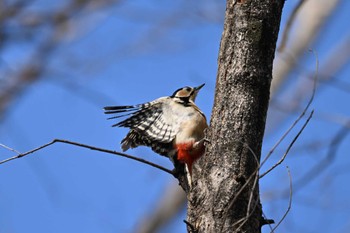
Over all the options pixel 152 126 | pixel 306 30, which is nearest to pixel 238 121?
pixel 152 126

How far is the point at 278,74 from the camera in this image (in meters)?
7.12

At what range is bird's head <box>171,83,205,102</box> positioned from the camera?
13.8 ft

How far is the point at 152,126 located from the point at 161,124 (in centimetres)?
8

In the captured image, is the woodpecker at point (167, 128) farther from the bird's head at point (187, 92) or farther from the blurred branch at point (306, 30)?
the blurred branch at point (306, 30)

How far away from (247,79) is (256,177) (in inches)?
15.9

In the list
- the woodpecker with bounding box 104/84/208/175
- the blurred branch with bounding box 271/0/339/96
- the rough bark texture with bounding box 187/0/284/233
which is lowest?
the rough bark texture with bounding box 187/0/284/233

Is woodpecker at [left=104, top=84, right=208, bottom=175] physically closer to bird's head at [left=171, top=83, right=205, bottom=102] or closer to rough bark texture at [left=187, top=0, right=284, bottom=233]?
bird's head at [left=171, top=83, right=205, bottom=102]

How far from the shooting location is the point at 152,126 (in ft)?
12.1

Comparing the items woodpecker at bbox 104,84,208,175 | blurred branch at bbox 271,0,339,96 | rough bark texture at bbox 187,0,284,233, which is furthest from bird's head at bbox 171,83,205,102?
blurred branch at bbox 271,0,339,96

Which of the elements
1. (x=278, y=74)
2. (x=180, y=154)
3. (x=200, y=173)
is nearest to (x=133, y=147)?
(x=180, y=154)

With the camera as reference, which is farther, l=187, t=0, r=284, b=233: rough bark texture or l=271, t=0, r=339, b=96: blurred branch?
l=271, t=0, r=339, b=96: blurred branch

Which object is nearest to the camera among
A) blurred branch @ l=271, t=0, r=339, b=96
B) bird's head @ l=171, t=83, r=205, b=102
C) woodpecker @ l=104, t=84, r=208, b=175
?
woodpecker @ l=104, t=84, r=208, b=175

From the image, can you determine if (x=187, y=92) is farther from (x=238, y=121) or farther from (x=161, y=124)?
(x=238, y=121)

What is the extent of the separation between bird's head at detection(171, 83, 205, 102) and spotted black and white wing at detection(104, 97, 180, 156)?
390 mm
